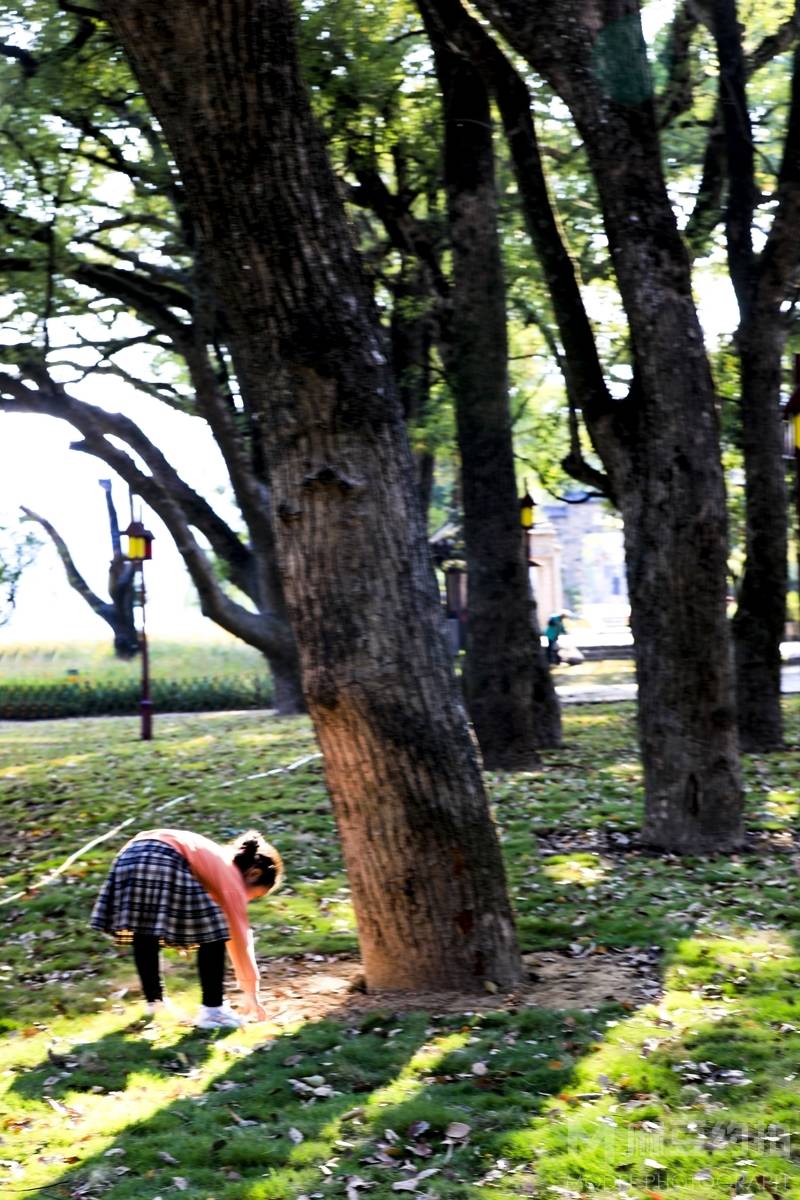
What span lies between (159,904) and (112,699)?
2843cm

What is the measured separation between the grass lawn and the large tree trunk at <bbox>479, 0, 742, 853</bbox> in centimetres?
158

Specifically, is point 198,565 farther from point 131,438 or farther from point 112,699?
point 112,699

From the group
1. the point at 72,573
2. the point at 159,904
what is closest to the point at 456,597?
the point at 72,573

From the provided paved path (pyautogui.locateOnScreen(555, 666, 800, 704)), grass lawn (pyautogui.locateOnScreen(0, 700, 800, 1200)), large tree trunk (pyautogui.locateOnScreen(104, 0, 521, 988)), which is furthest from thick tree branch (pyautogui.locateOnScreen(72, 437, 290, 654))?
large tree trunk (pyautogui.locateOnScreen(104, 0, 521, 988))

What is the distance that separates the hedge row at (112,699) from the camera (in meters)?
34.7

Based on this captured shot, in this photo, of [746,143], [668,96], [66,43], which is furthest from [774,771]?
[66,43]

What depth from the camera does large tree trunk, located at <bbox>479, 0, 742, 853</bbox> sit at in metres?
10.1

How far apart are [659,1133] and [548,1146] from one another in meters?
0.43

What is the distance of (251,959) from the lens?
23.3ft

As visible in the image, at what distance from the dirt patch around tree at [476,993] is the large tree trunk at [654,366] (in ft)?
9.16

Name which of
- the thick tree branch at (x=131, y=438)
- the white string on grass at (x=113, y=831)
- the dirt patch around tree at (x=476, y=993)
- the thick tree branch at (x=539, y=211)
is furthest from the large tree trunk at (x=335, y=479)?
the thick tree branch at (x=131, y=438)

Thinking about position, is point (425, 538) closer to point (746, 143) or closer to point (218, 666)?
point (746, 143)

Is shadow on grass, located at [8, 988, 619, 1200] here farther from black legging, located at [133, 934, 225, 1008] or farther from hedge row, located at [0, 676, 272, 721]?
hedge row, located at [0, 676, 272, 721]

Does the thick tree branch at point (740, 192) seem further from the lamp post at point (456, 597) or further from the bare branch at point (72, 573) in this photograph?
the bare branch at point (72, 573)
